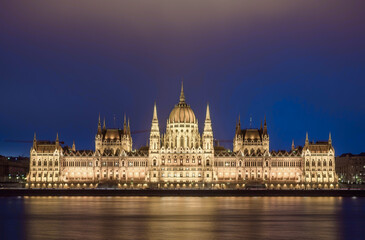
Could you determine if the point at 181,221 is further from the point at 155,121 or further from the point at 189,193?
the point at 155,121

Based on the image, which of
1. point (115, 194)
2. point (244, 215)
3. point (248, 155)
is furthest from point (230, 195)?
point (244, 215)

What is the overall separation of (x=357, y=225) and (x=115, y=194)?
82455 millimetres

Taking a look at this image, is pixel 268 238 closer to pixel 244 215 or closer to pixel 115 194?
pixel 244 215

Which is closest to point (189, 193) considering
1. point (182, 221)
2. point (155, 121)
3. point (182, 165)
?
point (182, 165)

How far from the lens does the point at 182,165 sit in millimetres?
189125

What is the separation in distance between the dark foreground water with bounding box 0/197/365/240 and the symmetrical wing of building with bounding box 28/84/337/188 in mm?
71602

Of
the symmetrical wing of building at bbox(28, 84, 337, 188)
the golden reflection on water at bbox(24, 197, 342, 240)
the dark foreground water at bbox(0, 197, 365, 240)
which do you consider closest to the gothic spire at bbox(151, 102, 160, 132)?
the symmetrical wing of building at bbox(28, 84, 337, 188)

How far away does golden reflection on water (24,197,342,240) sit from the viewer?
7362cm

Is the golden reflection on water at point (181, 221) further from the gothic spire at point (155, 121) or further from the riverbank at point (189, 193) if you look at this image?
the gothic spire at point (155, 121)

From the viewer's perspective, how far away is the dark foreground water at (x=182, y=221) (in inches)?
2901

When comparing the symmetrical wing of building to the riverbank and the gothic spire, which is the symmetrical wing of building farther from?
the riverbank

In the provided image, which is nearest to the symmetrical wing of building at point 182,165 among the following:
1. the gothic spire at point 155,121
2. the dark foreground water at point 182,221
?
the gothic spire at point 155,121

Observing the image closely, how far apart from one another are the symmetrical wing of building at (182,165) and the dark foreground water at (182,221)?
235 ft

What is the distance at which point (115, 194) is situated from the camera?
15850 cm
